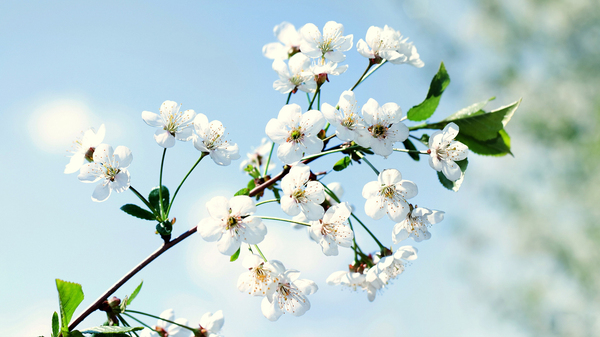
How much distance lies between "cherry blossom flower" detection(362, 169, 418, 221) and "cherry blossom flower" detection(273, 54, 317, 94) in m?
0.37

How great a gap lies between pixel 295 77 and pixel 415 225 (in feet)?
2.04

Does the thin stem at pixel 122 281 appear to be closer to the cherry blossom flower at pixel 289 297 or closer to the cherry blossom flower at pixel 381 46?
the cherry blossom flower at pixel 289 297

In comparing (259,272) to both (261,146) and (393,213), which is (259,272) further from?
(261,146)

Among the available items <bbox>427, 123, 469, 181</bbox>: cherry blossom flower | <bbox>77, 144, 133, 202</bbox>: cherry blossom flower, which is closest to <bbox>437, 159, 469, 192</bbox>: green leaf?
<bbox>427, 123, 469, 181</bbox>: cherry blossom flower

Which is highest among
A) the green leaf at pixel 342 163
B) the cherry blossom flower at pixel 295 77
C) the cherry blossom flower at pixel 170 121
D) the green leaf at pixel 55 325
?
the cherry blossom flower at pixel 295 77

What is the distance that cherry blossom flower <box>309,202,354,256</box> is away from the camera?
3.80ft

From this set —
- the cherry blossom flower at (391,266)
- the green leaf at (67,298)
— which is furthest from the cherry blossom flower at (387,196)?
the green leaf at (67,298)

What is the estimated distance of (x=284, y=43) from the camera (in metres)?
1.63

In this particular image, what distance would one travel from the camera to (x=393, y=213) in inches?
48.4

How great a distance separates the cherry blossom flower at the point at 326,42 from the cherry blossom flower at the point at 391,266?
68cm

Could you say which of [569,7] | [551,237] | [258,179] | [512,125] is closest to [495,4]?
[569,7]

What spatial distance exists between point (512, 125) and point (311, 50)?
7.31 m

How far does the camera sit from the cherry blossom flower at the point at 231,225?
1.09 meters

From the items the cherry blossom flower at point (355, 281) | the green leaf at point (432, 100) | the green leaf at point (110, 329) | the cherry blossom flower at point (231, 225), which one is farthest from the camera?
the cherry blossom flower at point (355, 281)
